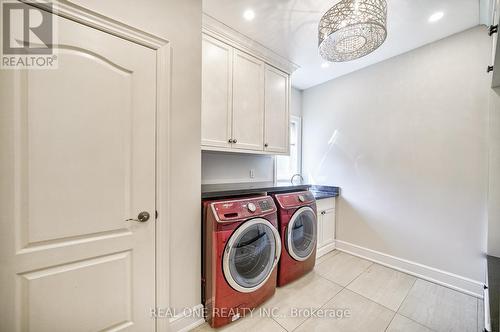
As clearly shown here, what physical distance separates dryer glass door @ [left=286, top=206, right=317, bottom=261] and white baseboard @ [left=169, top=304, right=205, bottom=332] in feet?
Result: 3.13

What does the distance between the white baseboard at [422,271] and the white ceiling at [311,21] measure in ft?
7.94

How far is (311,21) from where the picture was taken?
1.77 m

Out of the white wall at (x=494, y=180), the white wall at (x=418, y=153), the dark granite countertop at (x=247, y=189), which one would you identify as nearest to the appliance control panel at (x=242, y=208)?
the dark granite countertop at (x=247, y=189)

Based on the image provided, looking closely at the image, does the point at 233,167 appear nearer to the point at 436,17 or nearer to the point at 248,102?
the point at 248,102

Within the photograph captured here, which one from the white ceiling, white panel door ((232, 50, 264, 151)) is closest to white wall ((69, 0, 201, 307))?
the white ceiling

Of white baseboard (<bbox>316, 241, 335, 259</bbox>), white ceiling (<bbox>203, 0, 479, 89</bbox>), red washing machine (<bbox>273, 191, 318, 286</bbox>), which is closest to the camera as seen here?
white ceiling (<bbox>203, 0, 479, 89</bbox>)

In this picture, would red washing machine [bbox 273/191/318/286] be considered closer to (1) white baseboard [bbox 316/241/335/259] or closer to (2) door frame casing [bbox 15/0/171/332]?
(1) white baseboard [bbox 316/241/335/259]

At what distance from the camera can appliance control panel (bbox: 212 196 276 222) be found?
143 centimetres

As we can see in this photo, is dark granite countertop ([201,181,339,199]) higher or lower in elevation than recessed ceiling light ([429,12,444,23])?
lower

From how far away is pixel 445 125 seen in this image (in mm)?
1943

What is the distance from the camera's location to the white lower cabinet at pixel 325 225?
2550 millimetres

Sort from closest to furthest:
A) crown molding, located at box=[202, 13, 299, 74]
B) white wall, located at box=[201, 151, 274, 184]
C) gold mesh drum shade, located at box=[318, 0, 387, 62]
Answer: gold mesh drum shade, located at box=[318, 0, 387, 62], crown molding, located at box=[202, 13, 299, 74], white wall, located at box=[201, 151, 274, 184]

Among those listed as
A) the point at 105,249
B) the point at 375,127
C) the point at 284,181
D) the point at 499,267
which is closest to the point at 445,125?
the point at 375,127

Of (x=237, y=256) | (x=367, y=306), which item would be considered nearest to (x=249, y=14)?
(x=237, y=256)
